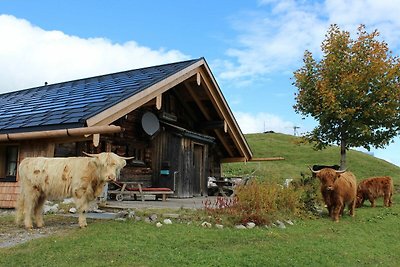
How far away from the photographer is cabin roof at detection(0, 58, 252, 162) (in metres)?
10.3

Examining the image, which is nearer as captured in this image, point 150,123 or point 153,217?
point 153,217

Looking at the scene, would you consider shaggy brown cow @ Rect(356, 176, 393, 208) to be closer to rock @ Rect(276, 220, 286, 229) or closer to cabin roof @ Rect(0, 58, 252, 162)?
cabin roof @ Rect(0, 58, 252, 162)

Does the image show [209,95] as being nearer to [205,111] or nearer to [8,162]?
[205,111]

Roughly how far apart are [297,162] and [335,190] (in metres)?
29.3

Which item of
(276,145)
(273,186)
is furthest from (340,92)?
A: (276,145)

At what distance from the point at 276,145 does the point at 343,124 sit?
29.1 meters

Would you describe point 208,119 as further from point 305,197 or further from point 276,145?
point 276,145

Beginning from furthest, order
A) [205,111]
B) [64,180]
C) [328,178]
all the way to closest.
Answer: [205,111] < [328,178] < [64,180]

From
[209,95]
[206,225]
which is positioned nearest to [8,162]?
[206,225]

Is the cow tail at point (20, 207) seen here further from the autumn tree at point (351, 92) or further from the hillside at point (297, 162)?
the hillside at point (297, 162)

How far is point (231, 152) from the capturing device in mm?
19297

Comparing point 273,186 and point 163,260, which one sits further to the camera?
point 273,186

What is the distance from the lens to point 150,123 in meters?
14.9

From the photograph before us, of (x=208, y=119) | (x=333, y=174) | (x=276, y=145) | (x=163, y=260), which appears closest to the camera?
(x=163, y=260)
